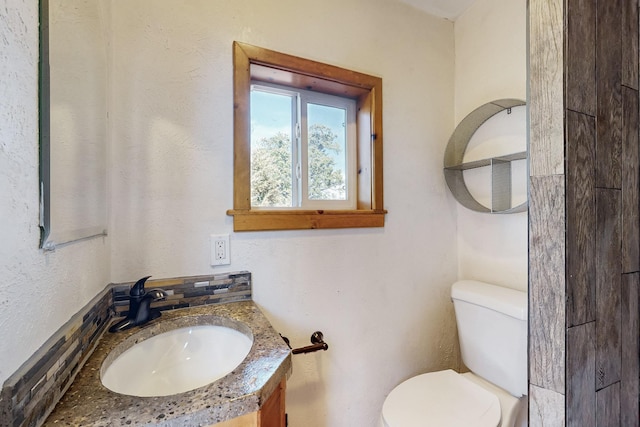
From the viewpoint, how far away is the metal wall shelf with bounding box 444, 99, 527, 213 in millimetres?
1267

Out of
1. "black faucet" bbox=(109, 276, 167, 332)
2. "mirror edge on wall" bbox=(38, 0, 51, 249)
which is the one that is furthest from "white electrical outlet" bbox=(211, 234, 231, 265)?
"mirror edge on wall" bbox=(38, 0, 51, 249)

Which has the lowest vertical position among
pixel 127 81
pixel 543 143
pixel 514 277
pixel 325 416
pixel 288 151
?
pixel 325 416

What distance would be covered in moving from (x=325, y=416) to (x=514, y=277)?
1.12 m

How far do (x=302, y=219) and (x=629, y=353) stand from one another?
1218 mm

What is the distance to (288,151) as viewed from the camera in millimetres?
1291

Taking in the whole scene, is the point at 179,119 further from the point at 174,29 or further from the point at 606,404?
the point at 606,404

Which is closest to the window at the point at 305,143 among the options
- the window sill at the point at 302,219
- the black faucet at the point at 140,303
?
the window sill at the point at 302,219

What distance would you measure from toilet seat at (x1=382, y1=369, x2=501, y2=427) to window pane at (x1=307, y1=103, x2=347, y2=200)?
3.08 ft

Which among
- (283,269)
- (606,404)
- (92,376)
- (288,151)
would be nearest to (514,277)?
(606,404)

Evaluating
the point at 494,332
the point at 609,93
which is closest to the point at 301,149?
the point at 609,93

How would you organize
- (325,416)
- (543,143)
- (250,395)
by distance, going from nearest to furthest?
(250,395) → (543,143) → (325,416)

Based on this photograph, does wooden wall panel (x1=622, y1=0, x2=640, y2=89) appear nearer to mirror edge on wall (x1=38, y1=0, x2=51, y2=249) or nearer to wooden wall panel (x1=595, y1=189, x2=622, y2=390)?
wooden wall panel (x1=595, y1=189, x2=622, y2=390)

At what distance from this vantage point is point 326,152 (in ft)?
4.50

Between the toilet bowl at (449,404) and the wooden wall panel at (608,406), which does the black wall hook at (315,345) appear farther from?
the wooden wall panel at (608,406)
